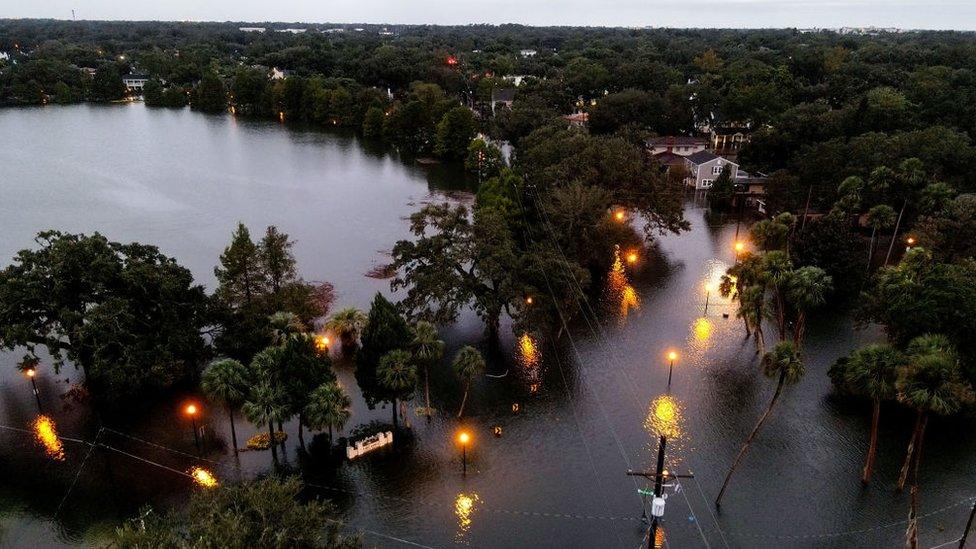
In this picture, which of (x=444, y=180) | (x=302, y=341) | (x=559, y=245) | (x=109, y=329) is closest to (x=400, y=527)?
(x=302, y=341)

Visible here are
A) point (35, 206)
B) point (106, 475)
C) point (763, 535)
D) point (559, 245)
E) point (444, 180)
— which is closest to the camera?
point (763, 535)

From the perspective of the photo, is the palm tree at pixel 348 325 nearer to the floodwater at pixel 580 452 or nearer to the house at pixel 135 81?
the floodwater at pixel 580 452

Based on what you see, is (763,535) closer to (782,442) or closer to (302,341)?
(782,442)

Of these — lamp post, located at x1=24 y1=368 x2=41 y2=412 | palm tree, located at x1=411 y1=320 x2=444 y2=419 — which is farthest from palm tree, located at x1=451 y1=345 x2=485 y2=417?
lamp post, located at x1=24 y1=368 x2=41 y2=412

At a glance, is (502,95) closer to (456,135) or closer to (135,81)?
(456,135)

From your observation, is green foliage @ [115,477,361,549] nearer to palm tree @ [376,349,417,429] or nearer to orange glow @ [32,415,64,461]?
palm tree @ [376,349,417,429]

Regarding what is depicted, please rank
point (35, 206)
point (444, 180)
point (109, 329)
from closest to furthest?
point (109, 329)
point (35, 206)
point (444, 180)

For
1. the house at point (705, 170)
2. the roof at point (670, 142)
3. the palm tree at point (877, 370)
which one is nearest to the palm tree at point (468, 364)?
the palm tree at point (877, 370)
